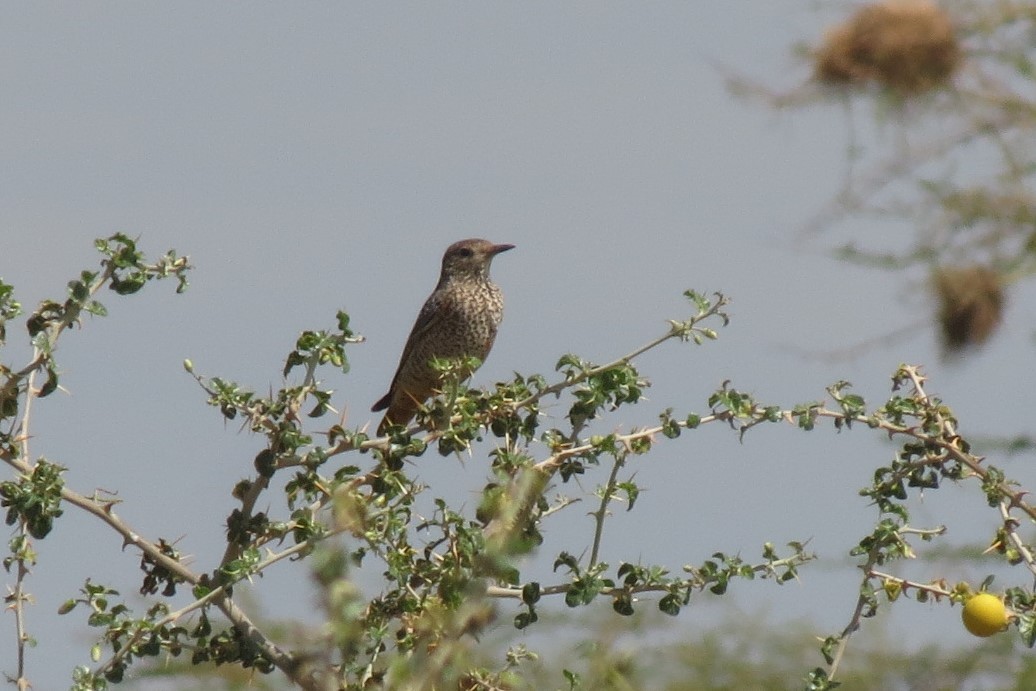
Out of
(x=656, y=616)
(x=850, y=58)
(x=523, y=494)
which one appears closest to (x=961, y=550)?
(x=656, y=616)

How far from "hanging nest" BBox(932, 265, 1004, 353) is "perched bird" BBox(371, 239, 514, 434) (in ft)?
8.56

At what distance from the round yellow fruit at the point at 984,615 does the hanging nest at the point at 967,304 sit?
2280mm

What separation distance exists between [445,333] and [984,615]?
16.2 feet

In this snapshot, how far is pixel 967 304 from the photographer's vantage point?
251 inches

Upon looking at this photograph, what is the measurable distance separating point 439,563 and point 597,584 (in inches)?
15.1

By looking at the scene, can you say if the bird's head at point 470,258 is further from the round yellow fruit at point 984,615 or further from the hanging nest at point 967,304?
the round yellow fruit at point 984,615

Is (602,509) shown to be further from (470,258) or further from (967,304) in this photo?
(470,258)

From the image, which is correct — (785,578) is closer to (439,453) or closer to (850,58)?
(439,453)

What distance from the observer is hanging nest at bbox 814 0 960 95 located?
6102 millimetres

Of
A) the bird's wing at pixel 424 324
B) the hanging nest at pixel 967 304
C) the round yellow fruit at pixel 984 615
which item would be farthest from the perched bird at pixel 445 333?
the round yellow fruit at pixel 984 615

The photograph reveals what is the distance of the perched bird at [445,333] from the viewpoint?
8.48m

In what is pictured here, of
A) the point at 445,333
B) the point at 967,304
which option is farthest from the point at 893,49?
the point at 445,333

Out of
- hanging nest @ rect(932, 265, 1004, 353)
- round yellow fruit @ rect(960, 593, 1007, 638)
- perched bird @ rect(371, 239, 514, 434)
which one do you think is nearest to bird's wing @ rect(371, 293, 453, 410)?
perched bird @ rect(371, 239, 514, 434)

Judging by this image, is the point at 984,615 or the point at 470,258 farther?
the point at 470,258
